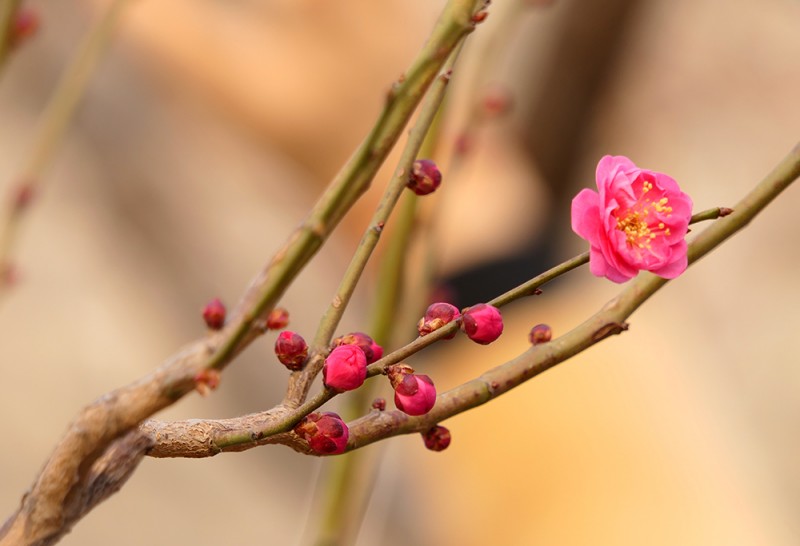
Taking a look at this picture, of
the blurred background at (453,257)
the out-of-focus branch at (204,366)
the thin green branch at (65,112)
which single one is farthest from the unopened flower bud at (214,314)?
the blurred background at (453,257)

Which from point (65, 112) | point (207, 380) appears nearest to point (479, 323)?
point (207, 380)

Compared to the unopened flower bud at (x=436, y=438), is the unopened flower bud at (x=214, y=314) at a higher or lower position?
lower

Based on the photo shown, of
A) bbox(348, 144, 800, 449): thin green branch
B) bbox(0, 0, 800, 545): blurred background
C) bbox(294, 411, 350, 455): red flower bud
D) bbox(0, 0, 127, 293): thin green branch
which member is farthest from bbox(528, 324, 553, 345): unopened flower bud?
bbox(0, 0, 800, 545): blurred background

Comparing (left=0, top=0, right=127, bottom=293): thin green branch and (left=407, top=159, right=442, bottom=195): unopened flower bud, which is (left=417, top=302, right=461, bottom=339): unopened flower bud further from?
(left=0, top=0, right=127, bottom=293): thin green branch

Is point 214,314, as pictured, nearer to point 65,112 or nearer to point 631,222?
point 631,222

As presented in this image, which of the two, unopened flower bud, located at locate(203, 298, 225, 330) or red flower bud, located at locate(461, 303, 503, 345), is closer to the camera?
red flower bud, located at locate(461, 303, 503, 345)

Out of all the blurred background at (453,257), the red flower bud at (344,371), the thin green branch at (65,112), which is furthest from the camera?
the blurred background at (453,257)

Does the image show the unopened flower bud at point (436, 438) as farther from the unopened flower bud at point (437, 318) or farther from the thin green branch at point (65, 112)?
the thin green branch at point (65, 112)
